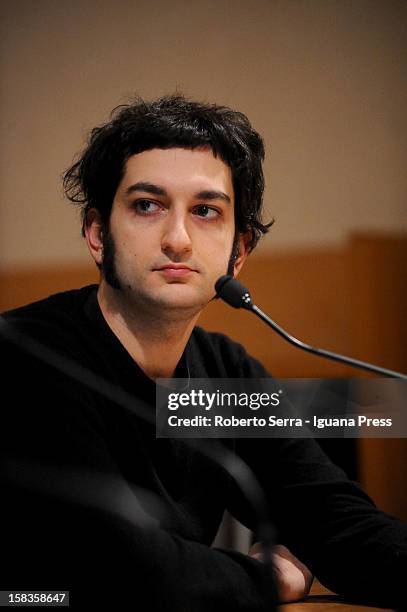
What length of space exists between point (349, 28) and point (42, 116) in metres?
0.63

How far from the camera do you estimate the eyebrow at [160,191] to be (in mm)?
1014

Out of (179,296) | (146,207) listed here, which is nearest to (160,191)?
(146,207)

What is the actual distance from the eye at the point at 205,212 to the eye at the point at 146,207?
6cm

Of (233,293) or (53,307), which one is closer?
(233,293)

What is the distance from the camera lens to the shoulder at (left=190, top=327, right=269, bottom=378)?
1.19 m

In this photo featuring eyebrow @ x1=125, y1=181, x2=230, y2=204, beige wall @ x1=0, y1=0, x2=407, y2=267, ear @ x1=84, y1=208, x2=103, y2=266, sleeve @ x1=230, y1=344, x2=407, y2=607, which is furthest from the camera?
beige wall @ x1=0, y1=0, x2=407, y2=267

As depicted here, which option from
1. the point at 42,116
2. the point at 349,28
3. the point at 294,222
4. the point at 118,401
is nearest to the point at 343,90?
the point at 349,28

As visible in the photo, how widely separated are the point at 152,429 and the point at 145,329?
6.0 inches

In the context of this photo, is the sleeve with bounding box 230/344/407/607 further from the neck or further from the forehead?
the forehead

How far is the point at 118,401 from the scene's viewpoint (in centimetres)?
95

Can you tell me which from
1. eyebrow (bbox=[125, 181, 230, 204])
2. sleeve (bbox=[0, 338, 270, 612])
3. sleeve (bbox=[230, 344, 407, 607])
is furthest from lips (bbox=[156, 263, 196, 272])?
sleeve (bbox=[230, 344, 407, 607])

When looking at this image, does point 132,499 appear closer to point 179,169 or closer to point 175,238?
point 175,238

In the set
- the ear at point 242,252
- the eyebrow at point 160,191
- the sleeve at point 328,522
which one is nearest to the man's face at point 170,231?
the eyebrow at point 160,191

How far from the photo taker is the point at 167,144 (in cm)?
106
